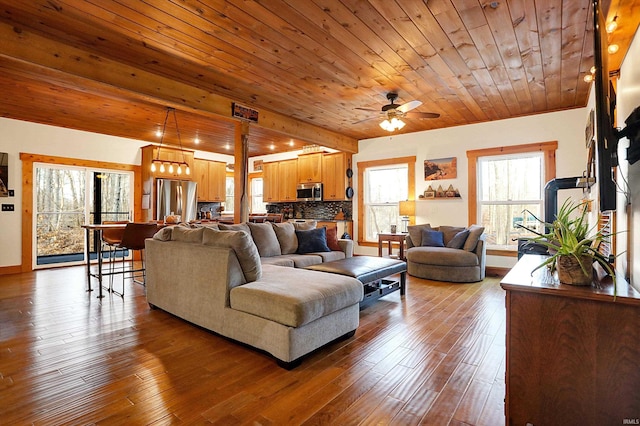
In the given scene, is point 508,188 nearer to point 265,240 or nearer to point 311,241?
point 311,241

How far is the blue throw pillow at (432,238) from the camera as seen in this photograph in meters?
5.53

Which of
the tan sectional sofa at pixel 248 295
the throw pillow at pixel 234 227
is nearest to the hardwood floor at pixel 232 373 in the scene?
the tan sectional sofa at pixel 248 295

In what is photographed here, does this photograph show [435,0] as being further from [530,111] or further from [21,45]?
[530,111]

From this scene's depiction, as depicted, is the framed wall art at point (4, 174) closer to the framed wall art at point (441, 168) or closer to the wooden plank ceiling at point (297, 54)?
the wooden plank ceiling at point (297, 54)

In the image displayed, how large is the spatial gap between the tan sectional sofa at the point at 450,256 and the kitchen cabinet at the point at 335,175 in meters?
2.31

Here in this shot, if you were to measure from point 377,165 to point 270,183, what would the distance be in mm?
3088

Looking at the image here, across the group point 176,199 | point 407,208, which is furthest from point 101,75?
point 407,208

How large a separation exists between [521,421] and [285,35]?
10.3 ft

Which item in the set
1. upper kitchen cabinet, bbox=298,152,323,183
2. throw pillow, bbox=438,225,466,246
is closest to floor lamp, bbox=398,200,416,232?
throw pillow, bbox=438,225,466,246

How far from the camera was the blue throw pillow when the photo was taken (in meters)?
5.53

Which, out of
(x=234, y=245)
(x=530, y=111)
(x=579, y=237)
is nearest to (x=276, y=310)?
(x=234, y=245)

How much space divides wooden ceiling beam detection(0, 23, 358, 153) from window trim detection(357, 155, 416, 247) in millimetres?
2859

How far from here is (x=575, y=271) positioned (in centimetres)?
151

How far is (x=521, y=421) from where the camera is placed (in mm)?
1513
